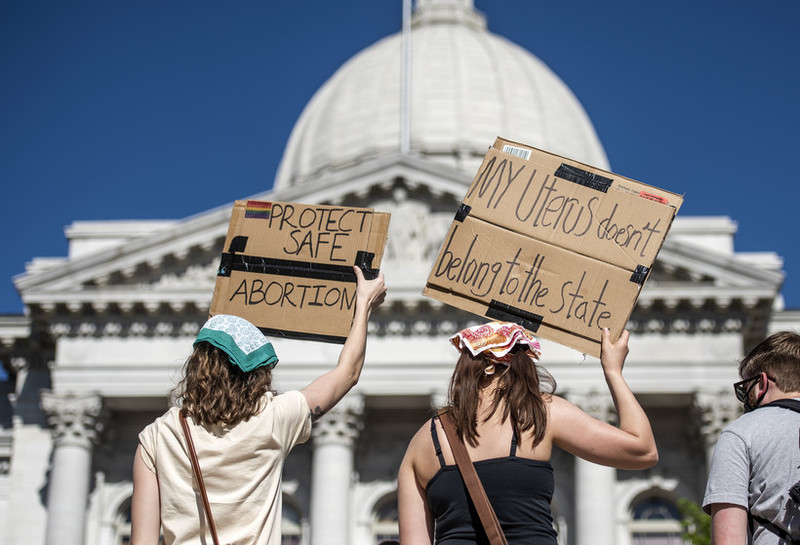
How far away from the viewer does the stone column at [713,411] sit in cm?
3092

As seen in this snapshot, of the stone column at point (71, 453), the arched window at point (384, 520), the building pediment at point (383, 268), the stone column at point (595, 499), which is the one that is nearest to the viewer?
the stone column at point (595, 499)

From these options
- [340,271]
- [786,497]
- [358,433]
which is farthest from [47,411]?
[786,497]

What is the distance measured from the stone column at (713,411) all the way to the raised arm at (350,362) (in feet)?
81.1

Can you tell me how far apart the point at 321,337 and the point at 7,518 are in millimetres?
27402

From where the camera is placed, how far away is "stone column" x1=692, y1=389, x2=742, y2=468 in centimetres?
3092

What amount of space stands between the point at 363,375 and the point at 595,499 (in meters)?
5.98

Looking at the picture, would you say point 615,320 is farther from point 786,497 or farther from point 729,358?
point 729,358

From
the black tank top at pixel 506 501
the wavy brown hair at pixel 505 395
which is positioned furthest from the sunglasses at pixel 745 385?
the black tank top at pixel 506 501

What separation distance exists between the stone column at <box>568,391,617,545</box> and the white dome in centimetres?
2762

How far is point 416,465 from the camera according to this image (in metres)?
6.18

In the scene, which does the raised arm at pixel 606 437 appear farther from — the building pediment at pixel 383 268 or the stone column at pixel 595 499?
the building pediment at pixel 383 268

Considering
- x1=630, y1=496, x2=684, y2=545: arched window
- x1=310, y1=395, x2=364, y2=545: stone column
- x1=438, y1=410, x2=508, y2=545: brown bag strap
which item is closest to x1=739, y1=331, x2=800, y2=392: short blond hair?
x1=438, y1=410, x2=508, y2=545: brown bag strap

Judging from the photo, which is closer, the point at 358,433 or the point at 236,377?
the point at 236,377

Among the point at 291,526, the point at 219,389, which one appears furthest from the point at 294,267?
the point at 291,526
